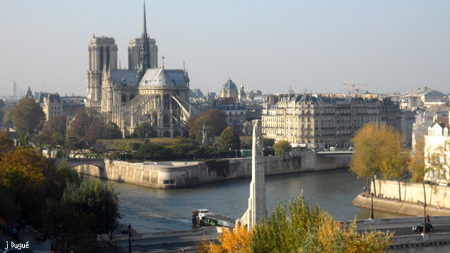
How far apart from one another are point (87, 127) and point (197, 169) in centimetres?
3373

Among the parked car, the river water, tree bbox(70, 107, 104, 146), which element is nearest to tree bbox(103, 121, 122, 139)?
tree bbox(70, 107, 104, 146)

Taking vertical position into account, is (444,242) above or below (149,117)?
below

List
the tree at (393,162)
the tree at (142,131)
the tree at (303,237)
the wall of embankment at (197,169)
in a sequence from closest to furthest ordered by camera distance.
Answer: the tree at (303,237), the tree at (393,162), the wall of embankment at (197,169), the tree at (142,131)

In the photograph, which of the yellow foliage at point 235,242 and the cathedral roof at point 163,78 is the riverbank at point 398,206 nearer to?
the yellow foliage at point 235,242

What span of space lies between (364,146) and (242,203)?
987 centimetres

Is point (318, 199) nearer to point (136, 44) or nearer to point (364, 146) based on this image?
point (364, 146)

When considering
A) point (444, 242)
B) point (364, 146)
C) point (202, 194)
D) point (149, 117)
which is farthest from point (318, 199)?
point (149, 117)

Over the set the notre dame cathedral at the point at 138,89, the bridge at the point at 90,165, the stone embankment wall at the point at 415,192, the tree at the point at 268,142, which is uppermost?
the notre dame cathedral at the point at 138,89

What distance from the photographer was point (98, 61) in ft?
423

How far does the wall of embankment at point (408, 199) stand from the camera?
46156 mm

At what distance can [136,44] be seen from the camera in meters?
132

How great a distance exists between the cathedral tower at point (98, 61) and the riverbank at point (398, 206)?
8307 cm

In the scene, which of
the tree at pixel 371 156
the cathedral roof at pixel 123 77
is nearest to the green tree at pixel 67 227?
the tree at pixel 371 156

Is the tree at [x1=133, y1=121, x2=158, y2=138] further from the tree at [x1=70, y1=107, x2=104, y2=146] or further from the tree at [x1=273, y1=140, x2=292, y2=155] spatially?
the tree at [x1=273, y1=140, x2=292, y2=155]
